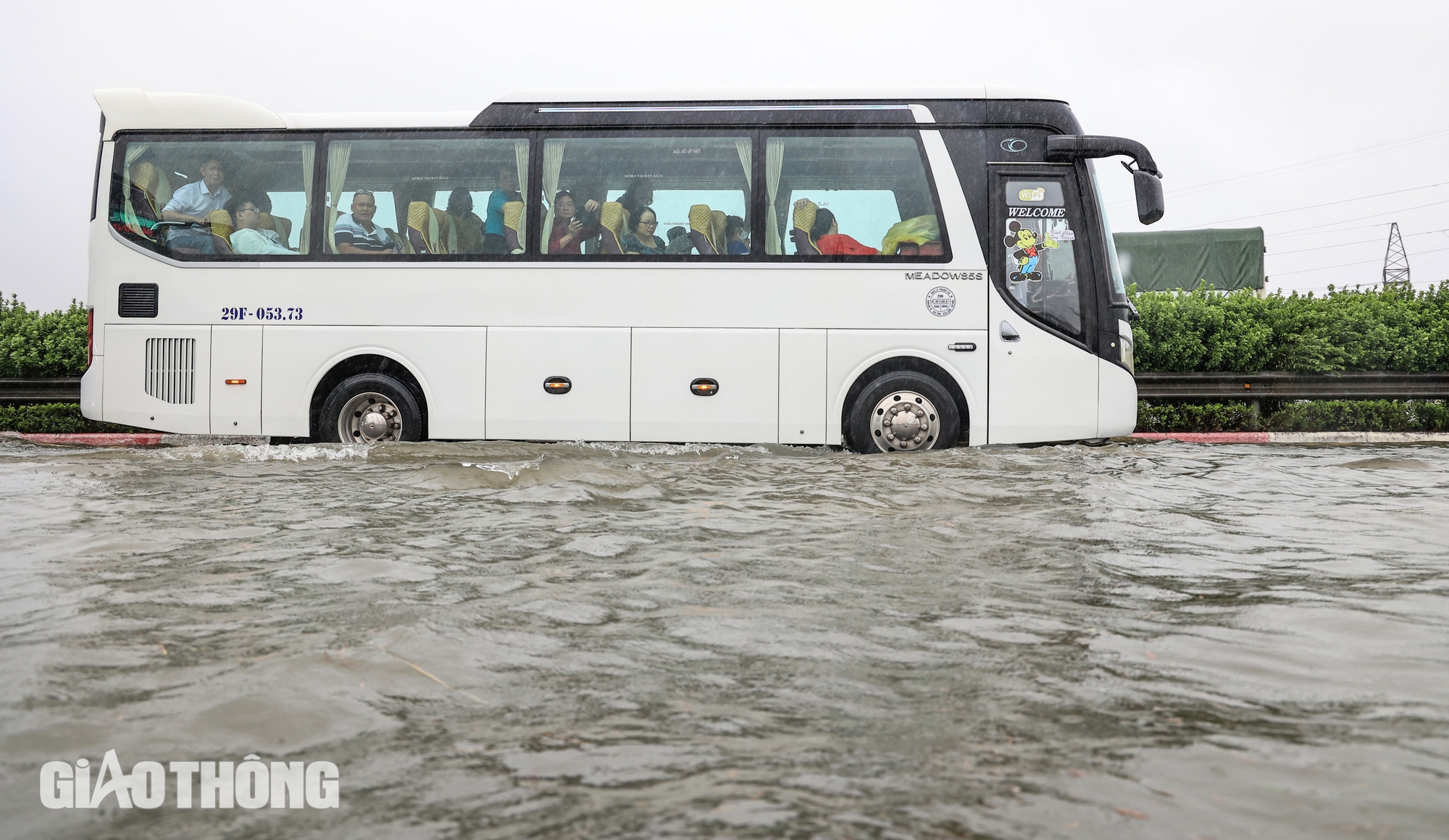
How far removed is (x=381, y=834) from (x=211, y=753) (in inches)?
26.5

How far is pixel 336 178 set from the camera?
34.4 feet

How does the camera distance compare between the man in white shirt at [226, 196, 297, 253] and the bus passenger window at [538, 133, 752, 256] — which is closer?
the bus passenger window at [538, 133, 752, 256]

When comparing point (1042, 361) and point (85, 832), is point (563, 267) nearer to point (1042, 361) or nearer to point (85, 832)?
point (1042, 361)

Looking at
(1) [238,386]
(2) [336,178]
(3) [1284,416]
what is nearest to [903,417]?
(2) [336,178]

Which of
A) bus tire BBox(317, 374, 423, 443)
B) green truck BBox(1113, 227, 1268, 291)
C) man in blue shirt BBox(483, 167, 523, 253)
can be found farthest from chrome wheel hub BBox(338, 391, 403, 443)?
green truck BBox(1113, 227, 1268, 291)

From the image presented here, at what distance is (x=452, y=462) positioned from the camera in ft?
29.2

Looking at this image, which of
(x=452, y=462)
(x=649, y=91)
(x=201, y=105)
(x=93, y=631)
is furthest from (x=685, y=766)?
(x=201, y=105)

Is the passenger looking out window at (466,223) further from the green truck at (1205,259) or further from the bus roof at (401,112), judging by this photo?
the green truck at (1205,259)

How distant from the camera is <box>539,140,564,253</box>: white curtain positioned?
1033 cm

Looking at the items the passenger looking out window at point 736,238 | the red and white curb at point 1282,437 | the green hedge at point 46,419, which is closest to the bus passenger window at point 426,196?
the passenger looking out window at point 736,238

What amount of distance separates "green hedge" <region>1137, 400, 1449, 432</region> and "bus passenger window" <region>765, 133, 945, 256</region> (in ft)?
17.2

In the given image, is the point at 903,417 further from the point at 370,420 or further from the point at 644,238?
the point at 370,420

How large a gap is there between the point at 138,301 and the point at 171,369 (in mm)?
743

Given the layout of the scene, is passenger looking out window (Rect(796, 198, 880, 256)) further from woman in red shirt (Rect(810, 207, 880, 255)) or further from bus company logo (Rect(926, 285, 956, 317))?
bus company logo (Rect(926, 285, 956, 317))
